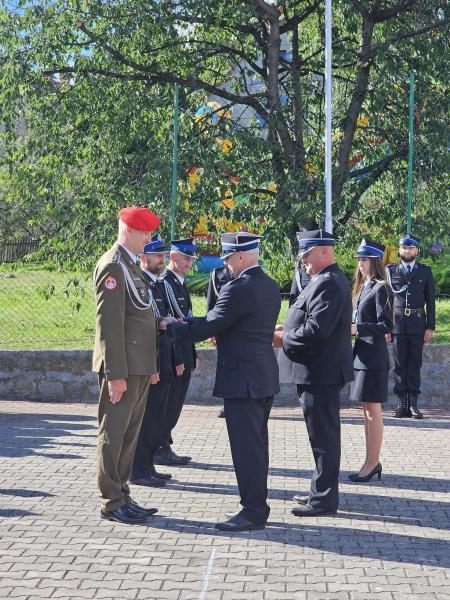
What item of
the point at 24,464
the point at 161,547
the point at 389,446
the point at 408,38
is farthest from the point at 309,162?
the point at 161,547

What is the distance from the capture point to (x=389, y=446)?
9828mm

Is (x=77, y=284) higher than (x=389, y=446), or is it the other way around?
(x=77, y=284)

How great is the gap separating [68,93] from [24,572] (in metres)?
8.66

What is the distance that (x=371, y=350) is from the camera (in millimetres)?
8430

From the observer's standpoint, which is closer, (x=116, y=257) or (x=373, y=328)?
(x=116, y=257)

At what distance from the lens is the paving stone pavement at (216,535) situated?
18.7ft

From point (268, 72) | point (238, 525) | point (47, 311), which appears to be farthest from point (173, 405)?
point (268, 72)

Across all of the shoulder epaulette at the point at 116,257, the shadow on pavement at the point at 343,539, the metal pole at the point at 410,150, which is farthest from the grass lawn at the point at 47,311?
the shadow on pavement at the point at 343,539

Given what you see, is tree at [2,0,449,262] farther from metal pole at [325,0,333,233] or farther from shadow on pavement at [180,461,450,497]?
shadow on pavement at [180,461,450,497]

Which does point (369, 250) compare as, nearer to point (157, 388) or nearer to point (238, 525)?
point (157, 388)

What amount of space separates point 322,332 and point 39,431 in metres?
4.10

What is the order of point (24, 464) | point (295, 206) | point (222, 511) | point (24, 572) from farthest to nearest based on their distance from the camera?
point (295, 206), point (24, 464), point (222, 511), point (24, 572)

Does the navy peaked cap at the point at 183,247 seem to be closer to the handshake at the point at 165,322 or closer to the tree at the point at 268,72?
the handshake at the point at 165,322

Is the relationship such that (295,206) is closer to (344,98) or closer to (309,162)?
(309,162)
